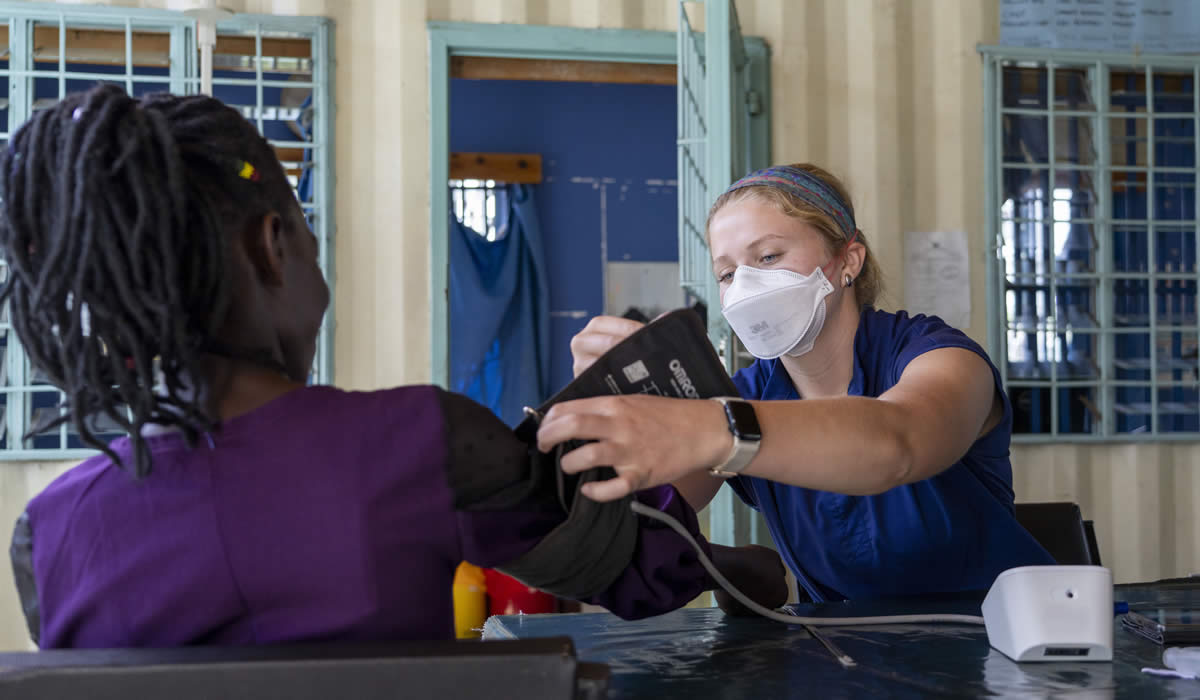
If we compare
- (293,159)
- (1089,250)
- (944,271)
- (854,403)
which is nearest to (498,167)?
(293,159)

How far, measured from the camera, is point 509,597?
125 inches

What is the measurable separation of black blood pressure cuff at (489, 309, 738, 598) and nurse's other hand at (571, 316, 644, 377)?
0.45ft

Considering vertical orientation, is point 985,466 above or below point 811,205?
below

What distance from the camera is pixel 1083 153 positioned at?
3512mm

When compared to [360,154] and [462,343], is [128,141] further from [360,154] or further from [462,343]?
[462,343]

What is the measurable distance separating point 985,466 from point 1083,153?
2405mm

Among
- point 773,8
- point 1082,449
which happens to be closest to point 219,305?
point 773,8

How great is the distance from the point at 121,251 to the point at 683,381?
0.54 m

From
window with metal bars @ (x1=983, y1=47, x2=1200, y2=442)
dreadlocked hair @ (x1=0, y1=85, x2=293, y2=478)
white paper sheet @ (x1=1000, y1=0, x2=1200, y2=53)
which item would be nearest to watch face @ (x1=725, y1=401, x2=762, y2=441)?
dreadlocked hair @ (x1=0, y1=85, x2=293, y2=478)

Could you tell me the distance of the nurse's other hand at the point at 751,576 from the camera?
129cm

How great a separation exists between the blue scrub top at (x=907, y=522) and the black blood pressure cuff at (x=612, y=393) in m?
0.57

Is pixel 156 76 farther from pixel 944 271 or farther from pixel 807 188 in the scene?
pixel 944 271

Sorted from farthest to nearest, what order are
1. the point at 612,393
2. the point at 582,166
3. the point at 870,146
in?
the point at 582,166 → the point at 870,146 → the point at 612,393

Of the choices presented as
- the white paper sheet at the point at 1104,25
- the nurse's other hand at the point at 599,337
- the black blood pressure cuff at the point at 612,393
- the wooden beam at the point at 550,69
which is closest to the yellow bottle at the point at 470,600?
the wooden beam at the point at 550,69
